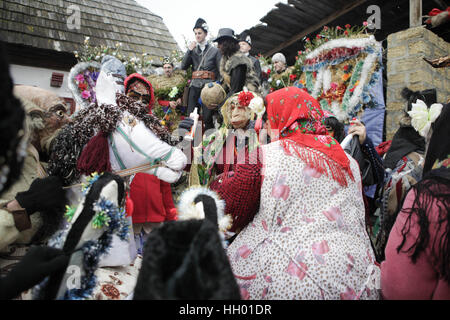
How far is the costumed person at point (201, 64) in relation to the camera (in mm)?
6297

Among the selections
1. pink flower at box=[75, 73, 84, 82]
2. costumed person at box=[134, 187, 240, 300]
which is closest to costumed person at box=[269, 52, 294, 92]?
pink flower at box=[75, 73, 84, 82]

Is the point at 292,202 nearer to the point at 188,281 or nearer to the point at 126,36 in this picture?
the point at 188,281

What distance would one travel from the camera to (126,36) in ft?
40.4

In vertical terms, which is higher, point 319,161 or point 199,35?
point 199,35

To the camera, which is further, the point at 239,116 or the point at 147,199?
the point at 239,116

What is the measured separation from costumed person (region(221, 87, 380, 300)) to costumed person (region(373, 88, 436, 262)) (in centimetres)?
128

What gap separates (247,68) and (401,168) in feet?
10.6

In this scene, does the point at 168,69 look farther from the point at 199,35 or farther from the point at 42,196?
the point at 42,196

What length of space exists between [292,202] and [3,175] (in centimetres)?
135

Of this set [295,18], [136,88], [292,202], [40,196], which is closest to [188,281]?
[292,202]

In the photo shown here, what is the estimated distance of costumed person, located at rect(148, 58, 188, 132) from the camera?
6.76 metres

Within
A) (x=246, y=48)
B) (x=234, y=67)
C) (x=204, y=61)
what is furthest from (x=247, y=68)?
(x=246, y=48)

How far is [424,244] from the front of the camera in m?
1.26
